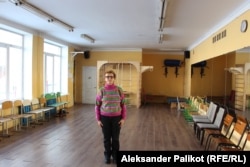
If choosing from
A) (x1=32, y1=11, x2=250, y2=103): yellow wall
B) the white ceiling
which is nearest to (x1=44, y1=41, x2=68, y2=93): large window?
(x1=32, y1=11, x2=250, y2=103): yellow wall

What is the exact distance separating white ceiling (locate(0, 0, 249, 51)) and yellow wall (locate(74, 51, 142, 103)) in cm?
411

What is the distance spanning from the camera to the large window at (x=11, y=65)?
21.9 feet

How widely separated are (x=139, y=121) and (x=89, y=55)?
18.6 ft

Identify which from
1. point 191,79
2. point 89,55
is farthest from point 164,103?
point 89,55

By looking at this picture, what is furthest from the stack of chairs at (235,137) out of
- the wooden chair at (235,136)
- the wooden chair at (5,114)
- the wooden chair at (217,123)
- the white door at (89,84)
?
the white door at (89,84)

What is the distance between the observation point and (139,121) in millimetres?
7863

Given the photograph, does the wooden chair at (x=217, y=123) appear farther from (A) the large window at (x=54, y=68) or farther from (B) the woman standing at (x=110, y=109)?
(A) the large window at (x=54, y=68)

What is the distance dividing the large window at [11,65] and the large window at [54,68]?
5.47 ft

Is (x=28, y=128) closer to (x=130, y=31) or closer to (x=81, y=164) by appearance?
(x=81, y=164)

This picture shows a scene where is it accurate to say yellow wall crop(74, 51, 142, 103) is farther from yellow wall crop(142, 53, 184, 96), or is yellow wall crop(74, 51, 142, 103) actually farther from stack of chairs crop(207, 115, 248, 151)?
stack of chairs crop(207, 115, 248, 151)

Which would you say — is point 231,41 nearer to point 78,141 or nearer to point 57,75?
point 78,141

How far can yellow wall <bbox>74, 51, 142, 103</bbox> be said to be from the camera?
478 inches

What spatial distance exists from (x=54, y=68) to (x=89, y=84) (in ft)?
9.55

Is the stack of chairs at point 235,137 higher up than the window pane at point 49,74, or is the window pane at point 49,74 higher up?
the window pane at point 49,74
